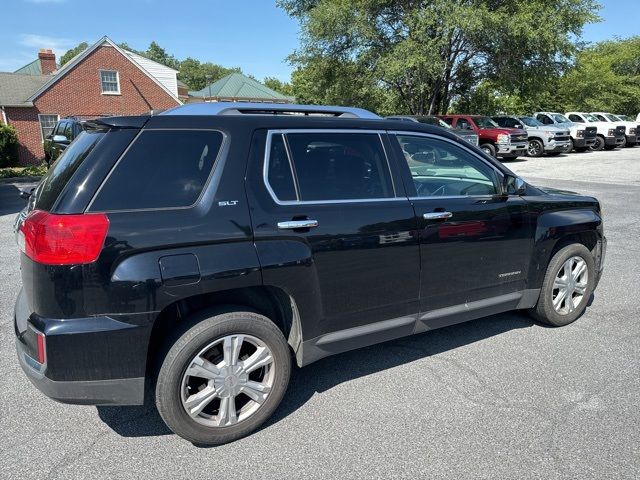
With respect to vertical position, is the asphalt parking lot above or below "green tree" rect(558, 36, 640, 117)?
below

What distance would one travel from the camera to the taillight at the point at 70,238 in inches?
94.8

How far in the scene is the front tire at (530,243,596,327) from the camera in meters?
4.22

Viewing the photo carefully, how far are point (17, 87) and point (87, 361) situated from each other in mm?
33642

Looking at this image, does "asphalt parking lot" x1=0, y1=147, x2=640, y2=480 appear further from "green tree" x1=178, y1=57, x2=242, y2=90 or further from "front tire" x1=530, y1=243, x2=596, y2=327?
"green tree" x1=178, y1=57, x2=242, y2=90

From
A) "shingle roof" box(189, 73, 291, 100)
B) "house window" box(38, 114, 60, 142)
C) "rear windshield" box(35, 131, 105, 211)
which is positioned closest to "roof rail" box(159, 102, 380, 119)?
"rear windshield" box(35, 131, 105, 211)

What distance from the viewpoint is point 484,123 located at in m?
21.9

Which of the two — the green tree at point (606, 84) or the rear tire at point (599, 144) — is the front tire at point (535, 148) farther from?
the green tree at point (606, 84)

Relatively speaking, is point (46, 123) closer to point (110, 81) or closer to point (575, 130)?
point (110, 81)

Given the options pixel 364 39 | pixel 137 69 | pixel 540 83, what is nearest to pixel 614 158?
pixel 540 83

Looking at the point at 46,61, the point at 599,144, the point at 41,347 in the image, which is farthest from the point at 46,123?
the point at 599,144

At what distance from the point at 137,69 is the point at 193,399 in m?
32.7

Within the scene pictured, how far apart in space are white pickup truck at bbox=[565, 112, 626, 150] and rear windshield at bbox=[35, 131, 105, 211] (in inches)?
1131

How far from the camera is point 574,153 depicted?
26.0 meters

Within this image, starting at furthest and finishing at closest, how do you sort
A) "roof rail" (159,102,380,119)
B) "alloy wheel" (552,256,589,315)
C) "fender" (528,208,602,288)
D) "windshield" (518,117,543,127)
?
"windshield" (518,117,543,127)
"alloy wheel" (552,256,589,315)
"fender" (528,208,602,288)
"roof rail" (159,102,380,119)
